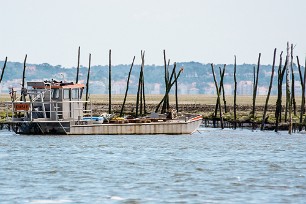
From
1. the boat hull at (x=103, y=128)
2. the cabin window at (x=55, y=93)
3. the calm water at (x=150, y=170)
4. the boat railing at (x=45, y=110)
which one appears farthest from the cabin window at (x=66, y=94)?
the calm water at (x=150, y=170)

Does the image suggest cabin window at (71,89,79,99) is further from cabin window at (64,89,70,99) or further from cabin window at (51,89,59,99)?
cabin window at (51,89,59,99)

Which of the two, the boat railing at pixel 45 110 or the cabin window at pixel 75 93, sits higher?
the cabin window at pixel 75 93

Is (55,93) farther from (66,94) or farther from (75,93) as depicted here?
(75,93)

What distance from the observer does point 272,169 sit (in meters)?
51.2

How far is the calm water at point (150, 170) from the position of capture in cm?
3894

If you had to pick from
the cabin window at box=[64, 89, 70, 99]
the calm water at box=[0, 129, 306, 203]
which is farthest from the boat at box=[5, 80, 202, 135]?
the calm water at box=[0, 129, 306, 203]

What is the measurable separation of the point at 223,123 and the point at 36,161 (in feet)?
192

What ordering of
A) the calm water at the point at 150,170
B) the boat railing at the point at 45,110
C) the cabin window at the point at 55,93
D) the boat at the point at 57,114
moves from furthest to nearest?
the cabin window at the point at 55,93
the boat at the point at 57,114
the boat railing at the point at 45,110
the calm water at the point at 150,170

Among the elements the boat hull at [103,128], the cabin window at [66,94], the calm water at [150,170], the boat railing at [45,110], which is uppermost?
the cabin window at [66,94]

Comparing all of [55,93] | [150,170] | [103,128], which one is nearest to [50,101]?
[55,93]

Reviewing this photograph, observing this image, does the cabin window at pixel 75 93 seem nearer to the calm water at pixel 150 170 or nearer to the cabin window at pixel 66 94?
the cabin window at pixel 66 94

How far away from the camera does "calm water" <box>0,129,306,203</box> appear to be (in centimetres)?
3894

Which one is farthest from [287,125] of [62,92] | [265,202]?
[265,202]

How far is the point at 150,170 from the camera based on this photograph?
50156 millimetres
